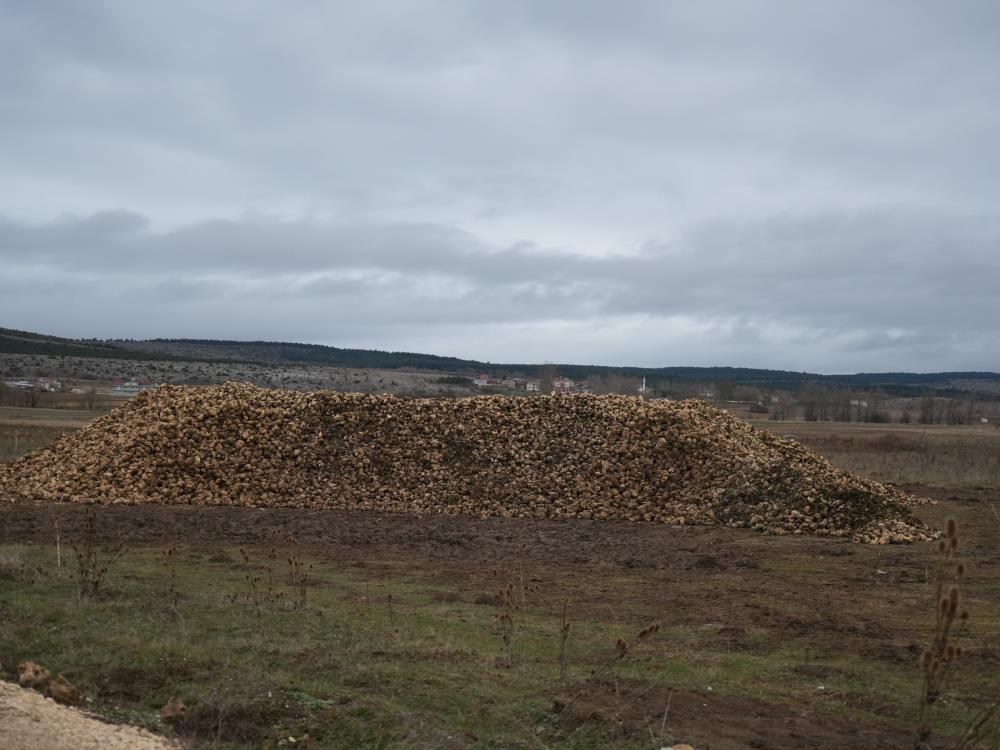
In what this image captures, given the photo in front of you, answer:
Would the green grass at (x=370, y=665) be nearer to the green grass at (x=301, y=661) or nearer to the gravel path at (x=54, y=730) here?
the green grass at (x=301, y=661)

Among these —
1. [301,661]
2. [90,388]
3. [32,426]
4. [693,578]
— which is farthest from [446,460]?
[90,388]

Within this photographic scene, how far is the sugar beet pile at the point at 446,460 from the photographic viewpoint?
1623cm

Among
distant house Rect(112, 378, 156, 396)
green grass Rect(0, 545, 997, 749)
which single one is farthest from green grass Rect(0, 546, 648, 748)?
distant house Rect(112, 378, 156, 396)

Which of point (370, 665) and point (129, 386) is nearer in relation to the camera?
point (370, 665)

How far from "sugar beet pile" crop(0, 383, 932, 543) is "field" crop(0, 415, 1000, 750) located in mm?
1930

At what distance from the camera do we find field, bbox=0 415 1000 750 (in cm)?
545

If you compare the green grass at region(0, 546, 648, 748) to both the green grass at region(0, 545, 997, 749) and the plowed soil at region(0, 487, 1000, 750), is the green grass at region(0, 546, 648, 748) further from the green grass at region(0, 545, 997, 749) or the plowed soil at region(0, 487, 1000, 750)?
the plowed soil at region(0, 487, 1000, 750)

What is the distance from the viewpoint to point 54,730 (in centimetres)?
462

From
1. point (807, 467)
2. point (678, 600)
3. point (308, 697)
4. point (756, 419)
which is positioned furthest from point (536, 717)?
point (756, 419)

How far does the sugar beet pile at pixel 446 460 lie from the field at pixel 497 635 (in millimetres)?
1930

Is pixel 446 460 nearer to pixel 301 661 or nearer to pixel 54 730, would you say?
pixel 301 661

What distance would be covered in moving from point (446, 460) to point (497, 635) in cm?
1031

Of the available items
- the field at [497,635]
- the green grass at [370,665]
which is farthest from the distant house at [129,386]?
the green grass at [370,665]

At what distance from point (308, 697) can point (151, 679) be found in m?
1.19
